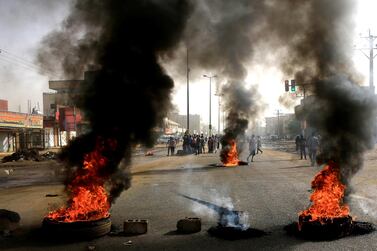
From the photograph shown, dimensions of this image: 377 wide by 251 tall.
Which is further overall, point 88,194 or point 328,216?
point 88,194

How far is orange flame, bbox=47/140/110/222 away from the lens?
23.5 feet

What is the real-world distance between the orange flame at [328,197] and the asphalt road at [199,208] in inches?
22.0

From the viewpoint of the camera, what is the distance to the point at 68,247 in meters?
6.29

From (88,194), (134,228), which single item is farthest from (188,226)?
(88,194)

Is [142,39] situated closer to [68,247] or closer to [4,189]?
[68,247]

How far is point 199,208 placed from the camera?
9555 mm

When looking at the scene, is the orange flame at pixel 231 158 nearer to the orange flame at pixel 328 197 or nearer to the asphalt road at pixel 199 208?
the asphalt road at pixel 199 208

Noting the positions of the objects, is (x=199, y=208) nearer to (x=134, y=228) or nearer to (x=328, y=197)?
(x=134, y=228)

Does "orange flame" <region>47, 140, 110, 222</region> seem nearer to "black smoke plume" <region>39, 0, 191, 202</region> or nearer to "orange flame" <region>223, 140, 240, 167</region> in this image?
"black smoke plume" <region>39, 0, 191, 202</region>

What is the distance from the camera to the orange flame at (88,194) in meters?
7.16

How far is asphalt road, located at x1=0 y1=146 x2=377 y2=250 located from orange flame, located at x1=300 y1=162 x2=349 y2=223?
559 millimetres

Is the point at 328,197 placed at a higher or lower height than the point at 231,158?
higher

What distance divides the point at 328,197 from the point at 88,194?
4118mm

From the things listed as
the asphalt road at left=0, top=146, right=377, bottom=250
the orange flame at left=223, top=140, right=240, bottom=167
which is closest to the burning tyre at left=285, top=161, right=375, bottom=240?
the asphalt road at left=0, top=146, right=377, bottom=250
